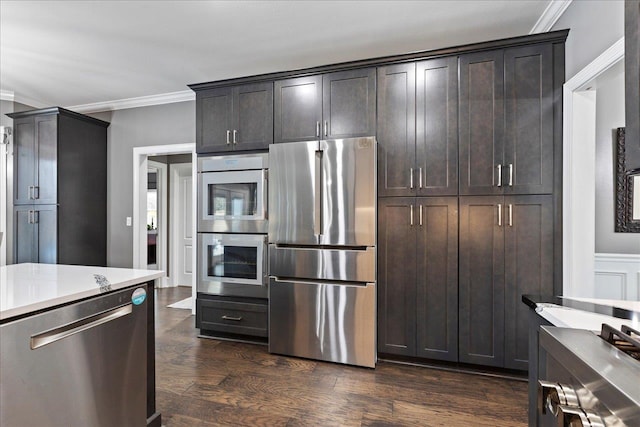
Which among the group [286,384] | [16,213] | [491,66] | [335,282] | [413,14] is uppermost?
[413,14]

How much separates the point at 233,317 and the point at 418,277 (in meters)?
1.75

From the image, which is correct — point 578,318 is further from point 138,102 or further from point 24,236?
point 24,236

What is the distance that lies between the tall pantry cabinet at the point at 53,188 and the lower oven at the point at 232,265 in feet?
6.06

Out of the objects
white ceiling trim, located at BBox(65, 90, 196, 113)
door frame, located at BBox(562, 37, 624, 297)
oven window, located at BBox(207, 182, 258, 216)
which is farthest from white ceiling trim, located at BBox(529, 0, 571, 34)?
white ceiling trim, located at BBox(65, 90, 196, 113)

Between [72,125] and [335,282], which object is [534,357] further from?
[72,125]

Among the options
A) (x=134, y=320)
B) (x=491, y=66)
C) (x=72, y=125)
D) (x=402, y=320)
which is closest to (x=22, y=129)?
(x=72, y=125)

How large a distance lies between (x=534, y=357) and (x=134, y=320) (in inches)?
67.9

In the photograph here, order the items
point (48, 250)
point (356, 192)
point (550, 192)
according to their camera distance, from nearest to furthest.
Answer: point (550, 192) → point (356, 192) → point (48, 250)

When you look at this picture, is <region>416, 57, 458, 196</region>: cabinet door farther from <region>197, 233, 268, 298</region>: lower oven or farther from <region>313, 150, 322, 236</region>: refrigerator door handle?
<region>197, 233, 268, 298</region>: lower oven

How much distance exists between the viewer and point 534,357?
1121 millimetres

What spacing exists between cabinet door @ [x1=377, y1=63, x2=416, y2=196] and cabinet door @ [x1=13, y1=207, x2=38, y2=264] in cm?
400

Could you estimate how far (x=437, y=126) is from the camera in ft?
8.20

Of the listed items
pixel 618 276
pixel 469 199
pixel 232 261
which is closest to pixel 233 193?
pixel 232 261

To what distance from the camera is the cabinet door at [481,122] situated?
237cm
